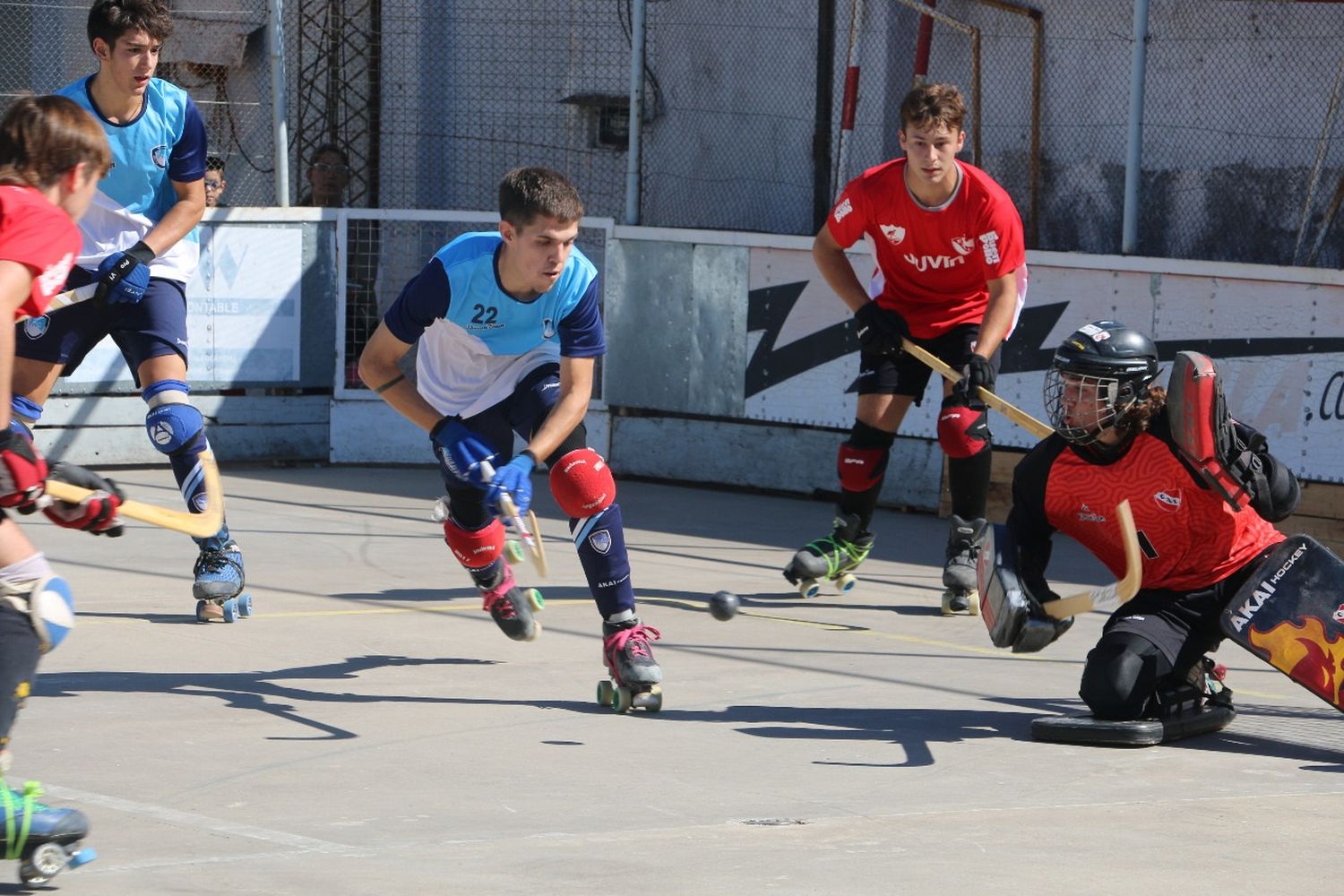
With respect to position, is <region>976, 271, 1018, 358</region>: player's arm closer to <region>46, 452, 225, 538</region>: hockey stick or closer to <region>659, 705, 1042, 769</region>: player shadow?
<region>659, 705, 1042, 769</region>: player shadow

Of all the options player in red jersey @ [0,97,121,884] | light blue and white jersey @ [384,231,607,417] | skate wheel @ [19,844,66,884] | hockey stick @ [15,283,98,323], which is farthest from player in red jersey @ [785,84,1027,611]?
skate wheel @ [19,844,66,884]

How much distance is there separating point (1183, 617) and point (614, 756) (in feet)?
5.57

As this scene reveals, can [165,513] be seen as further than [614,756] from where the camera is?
No

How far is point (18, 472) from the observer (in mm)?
3818

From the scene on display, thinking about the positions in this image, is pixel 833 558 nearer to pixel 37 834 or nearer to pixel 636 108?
pixel 636 108

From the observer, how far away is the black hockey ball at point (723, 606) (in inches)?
259

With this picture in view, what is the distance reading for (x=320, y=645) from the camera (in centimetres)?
642

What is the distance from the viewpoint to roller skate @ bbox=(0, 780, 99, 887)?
3.55 m

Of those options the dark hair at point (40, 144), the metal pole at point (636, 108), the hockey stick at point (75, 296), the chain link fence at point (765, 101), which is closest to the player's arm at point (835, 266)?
the hockey stick at point (75, 296)

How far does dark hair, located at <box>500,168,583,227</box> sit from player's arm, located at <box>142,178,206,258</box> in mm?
1698

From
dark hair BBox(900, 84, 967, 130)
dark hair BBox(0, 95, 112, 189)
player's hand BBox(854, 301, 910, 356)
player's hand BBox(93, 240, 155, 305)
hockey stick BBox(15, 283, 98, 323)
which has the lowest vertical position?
player's hand BBox(854, 301, 910, 356)

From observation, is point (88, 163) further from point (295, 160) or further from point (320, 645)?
point (295, 160)

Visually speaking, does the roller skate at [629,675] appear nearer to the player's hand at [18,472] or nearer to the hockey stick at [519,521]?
the hockey stick at [519,521]

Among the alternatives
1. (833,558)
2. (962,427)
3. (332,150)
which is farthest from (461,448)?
(332,150)
